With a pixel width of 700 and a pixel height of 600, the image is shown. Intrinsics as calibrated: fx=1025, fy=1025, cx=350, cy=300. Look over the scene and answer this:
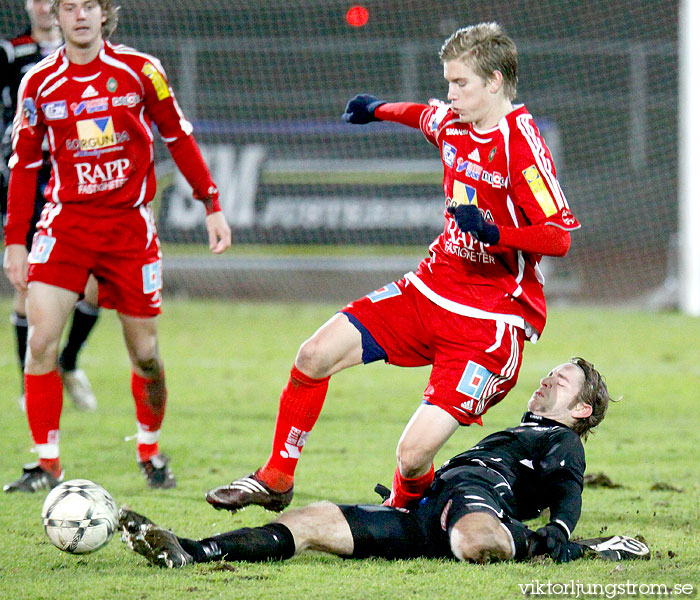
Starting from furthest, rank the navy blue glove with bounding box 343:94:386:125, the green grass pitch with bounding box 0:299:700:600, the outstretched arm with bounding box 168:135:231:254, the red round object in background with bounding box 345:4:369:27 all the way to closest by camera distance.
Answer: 1. the red round object in background with bounding box 345:4:369:27
2. the outstretched arm with bounding box 168:135:231:254
3. the navy blue glove with bounding box 343:94:386:125
4. the green grass pitch with bounding box 0:299:700:600

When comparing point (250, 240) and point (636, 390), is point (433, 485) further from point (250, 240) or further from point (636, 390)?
point (250, 240)

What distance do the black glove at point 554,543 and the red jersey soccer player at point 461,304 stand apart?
0.49m

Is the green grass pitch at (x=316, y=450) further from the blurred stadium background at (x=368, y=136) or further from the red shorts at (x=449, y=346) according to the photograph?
the blurred stadium background at (x=368, y=136)

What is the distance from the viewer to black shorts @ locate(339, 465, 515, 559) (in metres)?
3.66

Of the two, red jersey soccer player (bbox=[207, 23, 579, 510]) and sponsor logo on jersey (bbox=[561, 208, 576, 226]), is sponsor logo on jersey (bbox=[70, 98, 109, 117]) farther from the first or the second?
sponsor logo on jersey (bbox=[561, 208, 576, 226])

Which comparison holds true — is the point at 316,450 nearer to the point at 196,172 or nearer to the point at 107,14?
the point at 196,172

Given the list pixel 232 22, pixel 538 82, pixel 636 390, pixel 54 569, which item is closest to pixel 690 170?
pixel 636 390

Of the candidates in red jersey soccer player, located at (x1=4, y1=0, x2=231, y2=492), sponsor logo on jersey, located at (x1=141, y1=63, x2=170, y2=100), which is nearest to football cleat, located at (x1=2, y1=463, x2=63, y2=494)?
red jersey soccer player, located at (x1=4, y1=0, x2=231, y2=492)

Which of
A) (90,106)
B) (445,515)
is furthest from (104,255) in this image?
(445,515)

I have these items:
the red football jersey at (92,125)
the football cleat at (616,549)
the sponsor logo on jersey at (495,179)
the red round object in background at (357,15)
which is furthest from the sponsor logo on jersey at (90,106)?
the red round object in background at (357,15)

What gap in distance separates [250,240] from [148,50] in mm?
3894

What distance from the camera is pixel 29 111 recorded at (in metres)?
4.73

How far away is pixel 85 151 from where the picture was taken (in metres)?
4.77

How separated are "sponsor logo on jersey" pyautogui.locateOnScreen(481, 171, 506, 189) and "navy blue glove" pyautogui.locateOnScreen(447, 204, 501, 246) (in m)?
0.29
